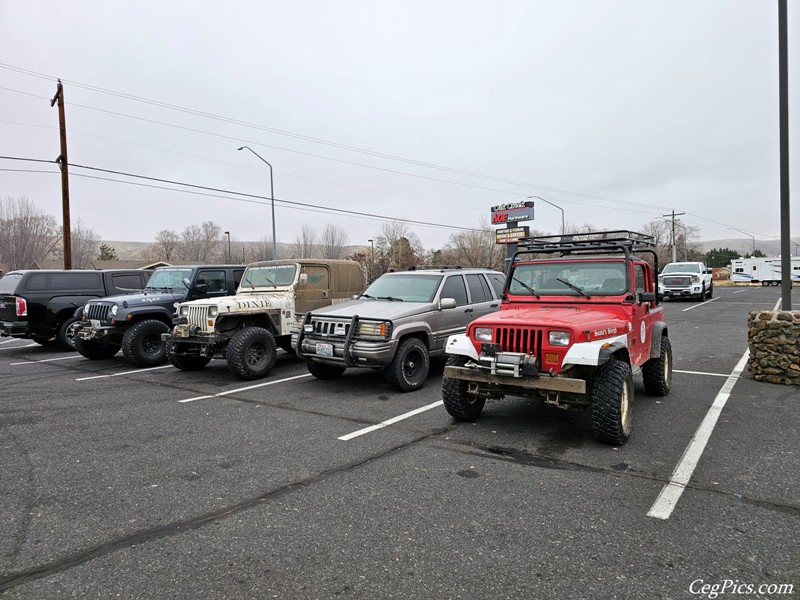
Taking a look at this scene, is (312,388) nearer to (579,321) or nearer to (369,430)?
(369,430)

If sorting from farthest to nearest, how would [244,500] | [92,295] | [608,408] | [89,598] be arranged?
[92,295] → [608,408] → [244,500] → [89,598]

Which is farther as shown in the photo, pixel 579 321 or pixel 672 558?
pixel 579 321

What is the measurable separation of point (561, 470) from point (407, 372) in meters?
3.44

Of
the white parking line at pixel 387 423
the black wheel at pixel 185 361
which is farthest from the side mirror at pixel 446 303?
the black wheel at pixel 185 361

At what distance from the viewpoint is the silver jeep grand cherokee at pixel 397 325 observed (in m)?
7.18

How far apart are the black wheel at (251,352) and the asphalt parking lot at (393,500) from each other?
1326 millimetres

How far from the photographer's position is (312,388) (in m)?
7.80

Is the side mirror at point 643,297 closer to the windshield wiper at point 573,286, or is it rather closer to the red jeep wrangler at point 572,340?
the red jeep wrangler at point 572,340

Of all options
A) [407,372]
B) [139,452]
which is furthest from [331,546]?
[407,372]

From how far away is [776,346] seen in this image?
24.4 ft

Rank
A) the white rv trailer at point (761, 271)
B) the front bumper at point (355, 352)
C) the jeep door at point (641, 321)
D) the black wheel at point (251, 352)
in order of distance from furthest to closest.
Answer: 1. the white rv trailer at point (761, 271)
2. the black wheel at point (251, 352)
3. the front bumper at point (355, 352)
4. the jeep door at point (641, 321)

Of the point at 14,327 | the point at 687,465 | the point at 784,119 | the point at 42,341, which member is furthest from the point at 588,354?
the point at 42,341

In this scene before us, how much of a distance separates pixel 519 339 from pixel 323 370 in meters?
4.03

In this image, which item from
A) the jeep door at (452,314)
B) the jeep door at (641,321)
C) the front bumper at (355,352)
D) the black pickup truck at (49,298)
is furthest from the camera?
the black pickup truck at (49,298)
